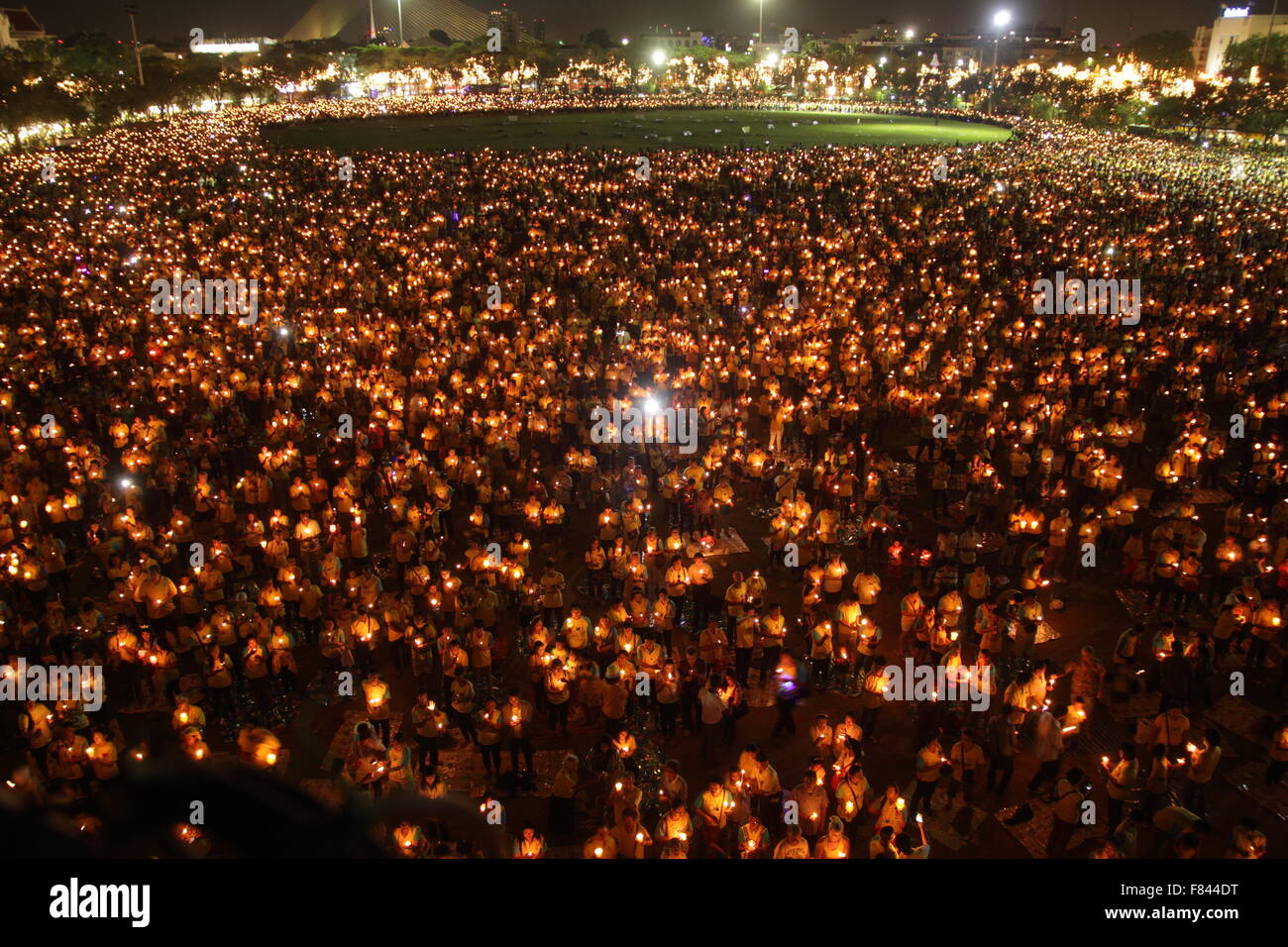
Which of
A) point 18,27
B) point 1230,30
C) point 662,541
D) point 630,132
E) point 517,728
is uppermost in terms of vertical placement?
point 18,27

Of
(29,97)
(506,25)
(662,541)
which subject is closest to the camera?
(662,541)

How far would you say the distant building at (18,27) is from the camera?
8331 cm

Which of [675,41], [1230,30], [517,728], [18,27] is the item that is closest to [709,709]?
[517,728]

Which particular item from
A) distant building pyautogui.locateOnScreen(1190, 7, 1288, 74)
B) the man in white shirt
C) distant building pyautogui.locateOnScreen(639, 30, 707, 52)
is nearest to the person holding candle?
the man in white shirt

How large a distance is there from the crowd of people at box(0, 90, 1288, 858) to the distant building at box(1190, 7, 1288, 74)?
9219 cm

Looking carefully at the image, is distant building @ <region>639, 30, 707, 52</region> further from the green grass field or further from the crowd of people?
the crowd of people

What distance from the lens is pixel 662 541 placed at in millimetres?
11312

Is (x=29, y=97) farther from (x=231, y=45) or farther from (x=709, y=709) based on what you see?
(x=231, y=45)

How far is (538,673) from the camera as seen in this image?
25.8 feet

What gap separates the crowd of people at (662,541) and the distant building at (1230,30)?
92185 millimetres

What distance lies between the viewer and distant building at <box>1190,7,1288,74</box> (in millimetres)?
90875

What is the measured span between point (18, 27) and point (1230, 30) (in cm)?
13687
